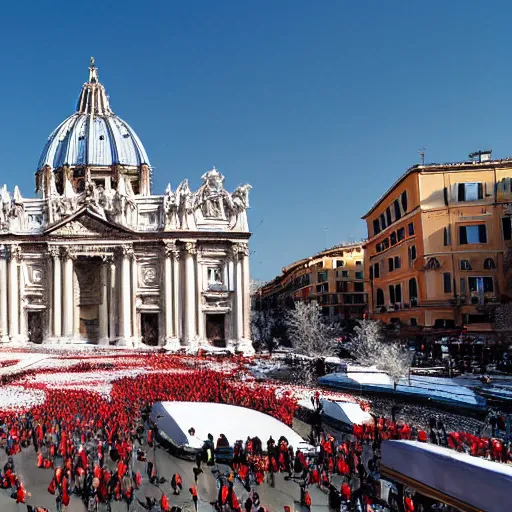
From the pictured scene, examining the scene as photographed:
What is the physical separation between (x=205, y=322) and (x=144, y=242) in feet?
30.2

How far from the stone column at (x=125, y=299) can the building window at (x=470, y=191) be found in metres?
29.0

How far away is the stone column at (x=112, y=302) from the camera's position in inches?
2330

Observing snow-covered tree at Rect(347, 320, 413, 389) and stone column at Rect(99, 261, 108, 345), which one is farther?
stone column at Rect(99, 261, 108, 345)

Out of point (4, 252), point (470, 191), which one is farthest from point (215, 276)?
Answer: point (470, 191)

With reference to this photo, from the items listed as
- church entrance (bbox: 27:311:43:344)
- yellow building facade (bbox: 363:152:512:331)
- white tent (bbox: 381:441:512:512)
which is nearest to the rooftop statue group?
church entrance (bbox: 27:311:43:344)

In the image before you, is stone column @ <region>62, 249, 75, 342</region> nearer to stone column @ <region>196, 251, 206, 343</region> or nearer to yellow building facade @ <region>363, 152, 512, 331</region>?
stone column @ <region>196, 251, 206, 343</region>

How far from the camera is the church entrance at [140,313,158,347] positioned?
60.2 m

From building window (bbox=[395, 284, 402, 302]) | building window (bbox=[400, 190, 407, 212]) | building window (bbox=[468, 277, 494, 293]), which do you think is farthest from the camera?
building window (bbox=[395, 284, 402, 302])

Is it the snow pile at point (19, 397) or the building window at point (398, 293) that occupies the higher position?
the building window at point (398, 293)

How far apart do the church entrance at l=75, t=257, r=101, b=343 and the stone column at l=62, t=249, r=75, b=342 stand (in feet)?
5.81

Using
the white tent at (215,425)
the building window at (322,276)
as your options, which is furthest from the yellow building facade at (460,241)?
the building window at (322,276)

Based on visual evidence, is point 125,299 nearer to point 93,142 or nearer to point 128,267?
point 128,267

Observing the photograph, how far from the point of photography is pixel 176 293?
194 ft

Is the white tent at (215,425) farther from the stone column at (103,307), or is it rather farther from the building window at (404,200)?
the stone column at (103,307)
